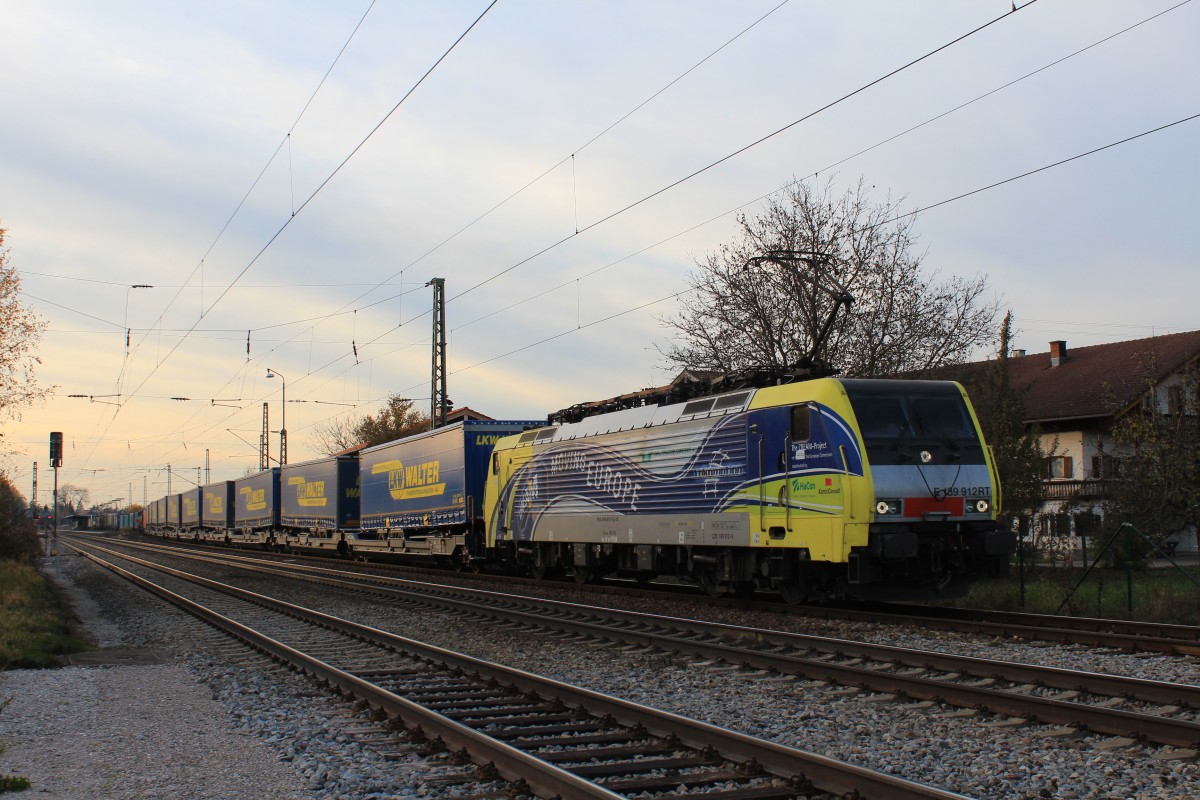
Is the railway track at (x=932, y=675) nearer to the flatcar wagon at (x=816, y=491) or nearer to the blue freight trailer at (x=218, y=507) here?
the flatcar wagon at (x=816, y=491)

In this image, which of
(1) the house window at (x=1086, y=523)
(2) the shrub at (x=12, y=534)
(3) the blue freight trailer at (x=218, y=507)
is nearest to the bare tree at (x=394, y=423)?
(3) the blue freight trailer at (x=218, y=507)

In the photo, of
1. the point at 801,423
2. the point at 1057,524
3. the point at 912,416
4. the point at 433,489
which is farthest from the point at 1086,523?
the point at 433,489

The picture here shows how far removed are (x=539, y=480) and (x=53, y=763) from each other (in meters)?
14.7

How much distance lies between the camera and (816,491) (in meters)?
13.4

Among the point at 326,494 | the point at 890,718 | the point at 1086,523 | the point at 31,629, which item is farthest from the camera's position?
the point at 326,494

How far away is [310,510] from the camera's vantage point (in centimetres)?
3884

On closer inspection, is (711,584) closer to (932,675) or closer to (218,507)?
(932,675)

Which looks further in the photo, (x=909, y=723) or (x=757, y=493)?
(x=757, y=493)

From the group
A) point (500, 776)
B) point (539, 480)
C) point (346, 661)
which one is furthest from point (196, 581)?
point (500, 776)

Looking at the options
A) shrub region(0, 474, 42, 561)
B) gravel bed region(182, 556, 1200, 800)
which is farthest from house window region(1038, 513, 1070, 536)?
shrub region(0, 474, 42, 561)

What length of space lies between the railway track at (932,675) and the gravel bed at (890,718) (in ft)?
0.57

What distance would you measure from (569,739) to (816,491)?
7.06m

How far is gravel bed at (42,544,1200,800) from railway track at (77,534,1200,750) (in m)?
0.18

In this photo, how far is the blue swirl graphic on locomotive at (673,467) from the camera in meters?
13.6
